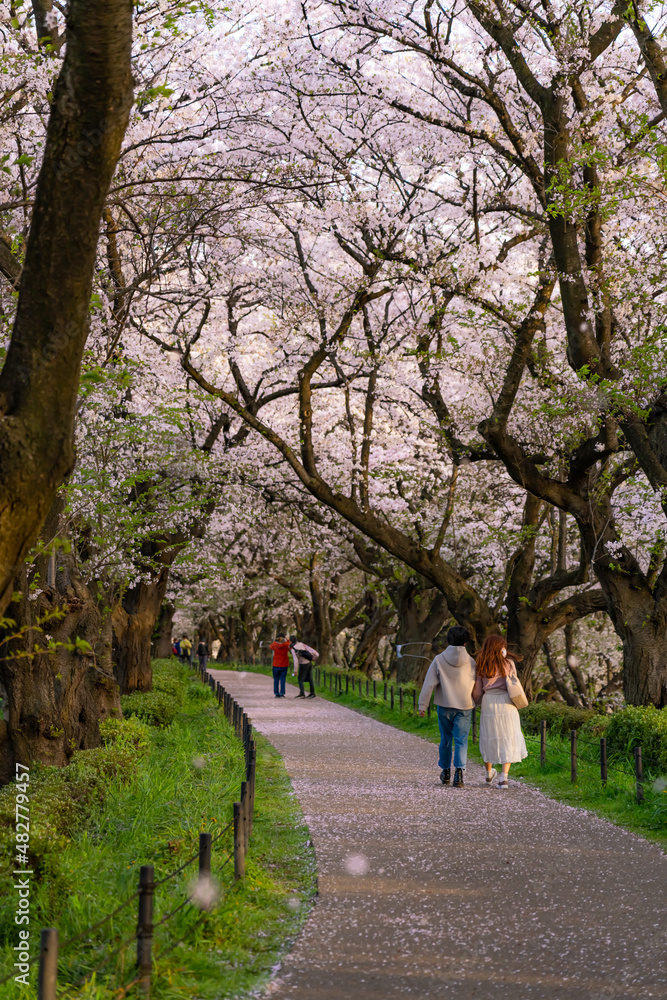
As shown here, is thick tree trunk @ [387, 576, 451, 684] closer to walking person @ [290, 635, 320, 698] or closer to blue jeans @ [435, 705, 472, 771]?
walking person @ [290, 635, 320, 698]

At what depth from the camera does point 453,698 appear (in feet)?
37.4

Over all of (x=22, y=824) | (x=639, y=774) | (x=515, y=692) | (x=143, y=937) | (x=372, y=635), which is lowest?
(x=143, y=937)

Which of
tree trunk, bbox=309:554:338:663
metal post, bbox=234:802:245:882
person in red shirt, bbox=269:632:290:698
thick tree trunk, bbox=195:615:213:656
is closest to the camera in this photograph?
metal post, bbox=234:802:245:882

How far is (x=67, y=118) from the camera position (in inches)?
170

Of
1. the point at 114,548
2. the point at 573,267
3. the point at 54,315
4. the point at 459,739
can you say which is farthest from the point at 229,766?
the point at 54,315

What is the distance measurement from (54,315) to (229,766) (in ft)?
29.4

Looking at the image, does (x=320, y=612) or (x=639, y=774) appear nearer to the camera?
(x=639, y=774)

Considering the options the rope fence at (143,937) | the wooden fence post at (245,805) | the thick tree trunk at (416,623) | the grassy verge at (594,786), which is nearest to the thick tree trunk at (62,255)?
the rope fence at (143,937)

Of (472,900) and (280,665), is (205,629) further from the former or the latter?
(472,900)

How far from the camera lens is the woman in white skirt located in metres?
11.3

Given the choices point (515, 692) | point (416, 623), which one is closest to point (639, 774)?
point (515, 692)

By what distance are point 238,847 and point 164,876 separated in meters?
0.66

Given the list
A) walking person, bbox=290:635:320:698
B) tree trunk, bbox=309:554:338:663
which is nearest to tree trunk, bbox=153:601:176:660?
tree trunk, bbox=309:554:338:663

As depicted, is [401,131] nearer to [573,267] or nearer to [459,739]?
[573,267]
